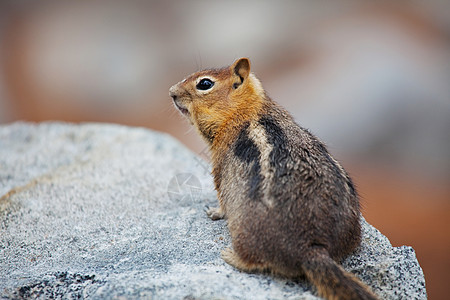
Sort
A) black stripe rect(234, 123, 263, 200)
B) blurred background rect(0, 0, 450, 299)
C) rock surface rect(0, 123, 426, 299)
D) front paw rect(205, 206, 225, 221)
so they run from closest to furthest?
rock surface rect(0, 123, 426, 299), black stripe rect(234, 123, 263, 200), front paw rect(205, 206, 225, 221), blurred background rect(0, 0, 450, 299)

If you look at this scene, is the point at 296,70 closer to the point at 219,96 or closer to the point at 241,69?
the point at 241,69

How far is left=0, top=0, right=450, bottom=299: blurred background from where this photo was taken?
35.2 feet

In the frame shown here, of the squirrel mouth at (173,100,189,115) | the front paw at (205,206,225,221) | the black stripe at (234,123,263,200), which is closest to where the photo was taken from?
the black stripe at (234,123,263,200)

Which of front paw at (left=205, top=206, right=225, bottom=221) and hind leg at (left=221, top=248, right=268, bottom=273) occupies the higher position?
front paw at (left=205, top=206, right=225, bottom=221)

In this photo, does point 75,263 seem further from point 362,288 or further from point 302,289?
point 362,288

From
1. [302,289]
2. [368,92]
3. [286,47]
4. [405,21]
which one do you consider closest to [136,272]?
[302,289]

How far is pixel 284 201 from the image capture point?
4059mm

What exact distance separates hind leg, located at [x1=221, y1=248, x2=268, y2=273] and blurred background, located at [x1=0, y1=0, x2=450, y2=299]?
17.9 feet

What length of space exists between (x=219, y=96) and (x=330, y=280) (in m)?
2.46

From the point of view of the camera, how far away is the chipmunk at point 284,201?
3.87 meters

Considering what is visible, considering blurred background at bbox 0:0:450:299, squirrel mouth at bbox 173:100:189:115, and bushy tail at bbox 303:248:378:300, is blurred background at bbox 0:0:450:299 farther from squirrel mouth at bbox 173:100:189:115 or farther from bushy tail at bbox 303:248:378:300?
bushy tail at bbox 303:248:378:300

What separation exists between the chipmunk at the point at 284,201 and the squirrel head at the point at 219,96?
31mm

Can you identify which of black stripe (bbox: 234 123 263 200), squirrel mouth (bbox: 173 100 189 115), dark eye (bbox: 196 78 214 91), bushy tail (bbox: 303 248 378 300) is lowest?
bushy tail (bbox: 303 248 378 300)

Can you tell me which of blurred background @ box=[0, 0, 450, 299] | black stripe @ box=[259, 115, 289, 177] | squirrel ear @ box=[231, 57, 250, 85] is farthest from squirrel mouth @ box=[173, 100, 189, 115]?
blurred background @ box=[0, 0, 450, 299]
